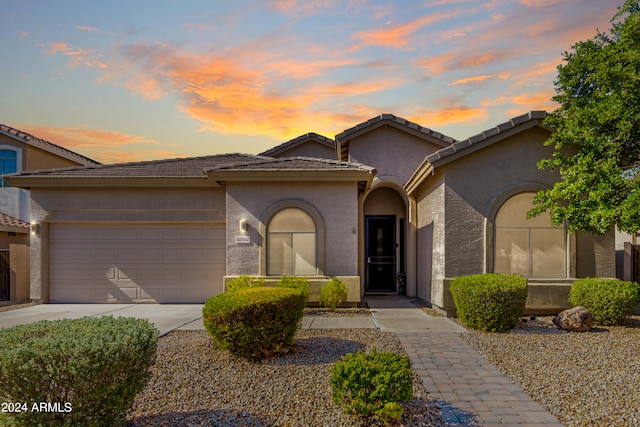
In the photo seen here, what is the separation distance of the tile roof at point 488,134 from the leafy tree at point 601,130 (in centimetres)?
31

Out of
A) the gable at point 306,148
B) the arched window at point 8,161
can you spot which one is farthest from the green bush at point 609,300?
the arched window at point 8,161

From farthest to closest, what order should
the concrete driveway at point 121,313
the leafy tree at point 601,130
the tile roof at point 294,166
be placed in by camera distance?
the tile roof at point 294,166 → the concrete driveway at point 121,313 → the leafy tree at point 601,130

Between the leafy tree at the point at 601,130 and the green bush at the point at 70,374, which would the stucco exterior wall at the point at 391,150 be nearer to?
the leafy tree at the point at 601,130

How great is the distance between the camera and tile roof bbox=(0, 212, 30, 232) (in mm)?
15302

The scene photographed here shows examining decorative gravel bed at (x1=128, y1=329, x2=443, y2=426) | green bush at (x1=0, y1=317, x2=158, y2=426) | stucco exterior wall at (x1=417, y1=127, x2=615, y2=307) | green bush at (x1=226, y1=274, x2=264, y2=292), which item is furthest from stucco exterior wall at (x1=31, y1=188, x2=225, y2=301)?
green bush at (x1=0, y1=317, x2=158, y2=426)

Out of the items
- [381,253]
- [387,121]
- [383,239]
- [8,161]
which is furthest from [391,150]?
[8,161]

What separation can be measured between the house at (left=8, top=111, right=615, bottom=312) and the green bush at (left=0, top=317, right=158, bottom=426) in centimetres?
792

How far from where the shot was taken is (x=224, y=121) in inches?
627

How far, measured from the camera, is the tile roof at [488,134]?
1039 cm

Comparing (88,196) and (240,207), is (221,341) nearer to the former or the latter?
(240,207)

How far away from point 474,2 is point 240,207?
8.26 meters

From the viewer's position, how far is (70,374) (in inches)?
134

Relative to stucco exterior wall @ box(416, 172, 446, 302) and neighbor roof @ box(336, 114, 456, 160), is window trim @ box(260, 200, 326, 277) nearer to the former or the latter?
stucco exterior wall @ box(416, 172, 446, 302)

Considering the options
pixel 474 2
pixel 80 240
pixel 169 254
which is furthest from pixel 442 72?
pixel 80 240
